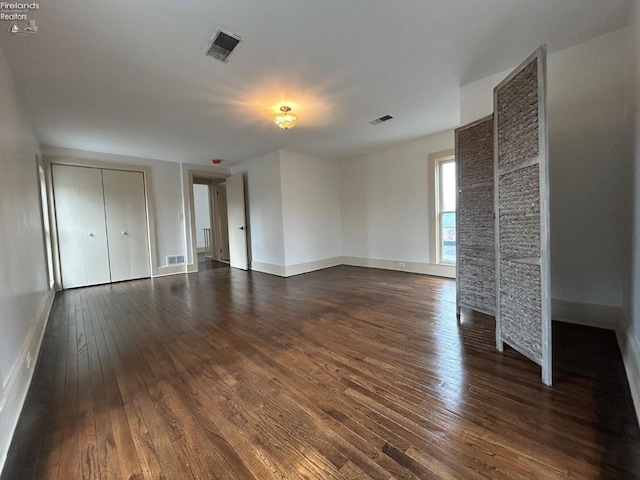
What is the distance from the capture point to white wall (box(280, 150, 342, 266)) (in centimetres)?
531

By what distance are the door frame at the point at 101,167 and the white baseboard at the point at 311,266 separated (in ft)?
9.28

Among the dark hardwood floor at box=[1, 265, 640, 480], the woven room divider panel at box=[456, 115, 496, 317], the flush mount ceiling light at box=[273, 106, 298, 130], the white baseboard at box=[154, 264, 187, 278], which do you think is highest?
the flush mount ceiling light at box=[273, 106, 298, 130]

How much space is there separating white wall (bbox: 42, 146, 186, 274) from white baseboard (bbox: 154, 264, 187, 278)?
1.5 inches

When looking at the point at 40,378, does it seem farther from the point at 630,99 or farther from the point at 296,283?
the point at 630,99

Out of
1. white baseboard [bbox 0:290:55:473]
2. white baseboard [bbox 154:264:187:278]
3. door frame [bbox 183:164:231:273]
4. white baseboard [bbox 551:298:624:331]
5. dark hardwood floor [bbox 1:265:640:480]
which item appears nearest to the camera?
dark hardwood floor [bbox 1:265:640:480]

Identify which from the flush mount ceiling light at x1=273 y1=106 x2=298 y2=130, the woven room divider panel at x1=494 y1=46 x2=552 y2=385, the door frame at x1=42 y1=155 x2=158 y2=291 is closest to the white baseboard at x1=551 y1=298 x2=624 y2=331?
the woven room divider panel at x1=494 y1=46 x2=552 y2=385

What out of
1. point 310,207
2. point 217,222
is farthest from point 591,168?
point 217,222

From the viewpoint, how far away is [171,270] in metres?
5.82

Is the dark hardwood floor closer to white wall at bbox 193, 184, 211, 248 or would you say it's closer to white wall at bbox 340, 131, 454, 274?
white wall at bbox 340, 131, 454, 274

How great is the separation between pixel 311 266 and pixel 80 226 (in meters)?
4.25

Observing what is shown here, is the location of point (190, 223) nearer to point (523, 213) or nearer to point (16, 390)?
point (16, 390)

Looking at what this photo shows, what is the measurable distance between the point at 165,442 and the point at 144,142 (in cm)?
457

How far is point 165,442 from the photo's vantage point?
1295 millimetres

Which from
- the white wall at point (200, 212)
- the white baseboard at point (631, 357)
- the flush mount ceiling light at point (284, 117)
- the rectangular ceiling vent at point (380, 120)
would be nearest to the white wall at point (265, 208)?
the flush mount ceiling light at point (284, 117)
